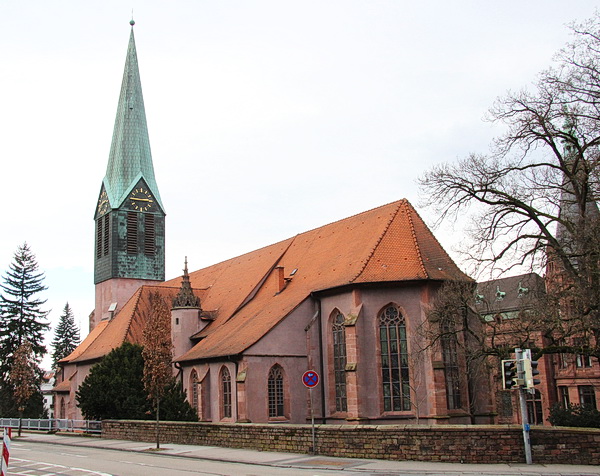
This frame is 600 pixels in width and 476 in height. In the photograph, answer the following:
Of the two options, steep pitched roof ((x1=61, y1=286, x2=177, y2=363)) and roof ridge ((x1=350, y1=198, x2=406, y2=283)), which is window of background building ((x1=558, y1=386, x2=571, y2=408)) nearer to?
roof ridge ((x1=350, y1=198, x2=406, y2=283))

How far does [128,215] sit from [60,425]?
56.2 feet

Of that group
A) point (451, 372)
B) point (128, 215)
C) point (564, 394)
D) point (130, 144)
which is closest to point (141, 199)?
point (128, 215)

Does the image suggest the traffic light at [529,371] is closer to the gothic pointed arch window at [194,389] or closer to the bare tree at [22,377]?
the gothic pointed arch window at [194,389]

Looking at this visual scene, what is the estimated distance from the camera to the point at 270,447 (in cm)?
2189

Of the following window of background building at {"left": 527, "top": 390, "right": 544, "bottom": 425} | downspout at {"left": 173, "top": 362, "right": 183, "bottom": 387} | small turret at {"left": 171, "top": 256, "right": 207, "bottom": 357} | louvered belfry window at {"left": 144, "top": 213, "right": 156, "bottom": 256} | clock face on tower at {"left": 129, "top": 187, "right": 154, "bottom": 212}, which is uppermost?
clock face on tower at {"left": 129, "top": 187, "right": 154, "bottom": 212}

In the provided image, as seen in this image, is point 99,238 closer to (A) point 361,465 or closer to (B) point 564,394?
(B) point 564,394

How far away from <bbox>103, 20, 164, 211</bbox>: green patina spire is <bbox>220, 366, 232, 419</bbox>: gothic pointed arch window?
23.0 meters

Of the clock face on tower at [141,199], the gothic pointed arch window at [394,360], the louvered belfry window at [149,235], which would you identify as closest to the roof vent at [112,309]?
the louvered belfry window at [149,235]

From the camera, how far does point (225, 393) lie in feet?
110

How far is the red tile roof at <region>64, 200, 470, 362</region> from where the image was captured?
30328 millimetres

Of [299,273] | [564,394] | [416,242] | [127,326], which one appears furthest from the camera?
[564,394]

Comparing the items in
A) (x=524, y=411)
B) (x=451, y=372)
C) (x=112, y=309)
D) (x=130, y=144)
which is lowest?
(x=524, y=411)

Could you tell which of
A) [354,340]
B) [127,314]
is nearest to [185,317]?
[127,314]

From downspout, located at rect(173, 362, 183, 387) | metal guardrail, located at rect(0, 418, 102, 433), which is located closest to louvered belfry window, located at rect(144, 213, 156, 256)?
metal guardrail, located at rect(0, 418, 102, 433)
